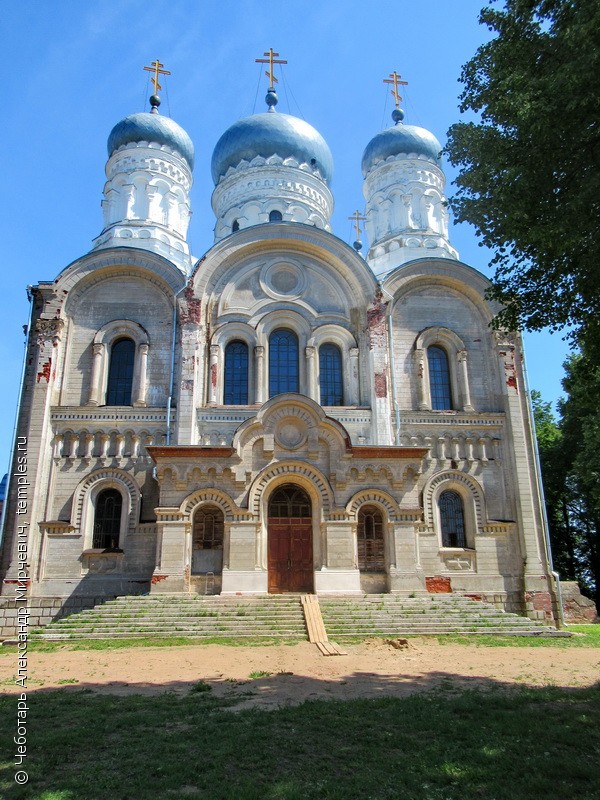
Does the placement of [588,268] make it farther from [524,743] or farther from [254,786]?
[254,786]

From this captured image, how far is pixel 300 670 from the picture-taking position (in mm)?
10391

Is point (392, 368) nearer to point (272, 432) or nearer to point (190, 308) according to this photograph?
point (272, 432)

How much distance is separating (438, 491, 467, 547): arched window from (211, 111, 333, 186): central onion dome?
17.1 m

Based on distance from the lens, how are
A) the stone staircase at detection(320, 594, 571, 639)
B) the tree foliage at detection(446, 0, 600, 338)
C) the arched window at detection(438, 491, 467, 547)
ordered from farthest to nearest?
the arched window at detection(438, 491, 467, 547), the stone staircase at detection(320, 594, 571, 639), the tree foliage at detection(446, 0, 600, 338)

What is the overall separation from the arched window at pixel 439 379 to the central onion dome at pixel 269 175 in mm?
9435

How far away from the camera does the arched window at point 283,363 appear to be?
21.2 metres

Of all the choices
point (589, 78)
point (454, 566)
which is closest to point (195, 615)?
point (454, 566)

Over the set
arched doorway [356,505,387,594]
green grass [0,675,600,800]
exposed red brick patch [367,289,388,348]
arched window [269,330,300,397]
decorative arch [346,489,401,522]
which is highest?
exposed red brick patch [367,289,388,348]

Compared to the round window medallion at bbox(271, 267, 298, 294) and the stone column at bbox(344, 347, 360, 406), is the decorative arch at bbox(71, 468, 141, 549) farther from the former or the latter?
the round window medallion at bbox(271, 267, 298, 294)

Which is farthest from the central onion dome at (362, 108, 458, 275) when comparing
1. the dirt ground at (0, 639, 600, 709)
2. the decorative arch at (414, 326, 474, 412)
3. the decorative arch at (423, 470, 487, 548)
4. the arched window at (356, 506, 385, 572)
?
the dirt ground at (0, 639, 600, 709)

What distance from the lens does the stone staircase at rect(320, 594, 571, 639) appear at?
1488 cm

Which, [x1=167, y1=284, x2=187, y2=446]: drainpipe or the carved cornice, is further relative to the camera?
the carved cornice

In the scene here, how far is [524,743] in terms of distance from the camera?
238 inches

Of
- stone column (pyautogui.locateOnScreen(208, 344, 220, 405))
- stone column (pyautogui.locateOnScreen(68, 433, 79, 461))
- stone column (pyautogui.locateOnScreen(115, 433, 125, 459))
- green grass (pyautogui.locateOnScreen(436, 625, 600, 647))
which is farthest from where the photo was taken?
stone column (pyautogui.locateOnScreen(208, 344, 220, 405))
